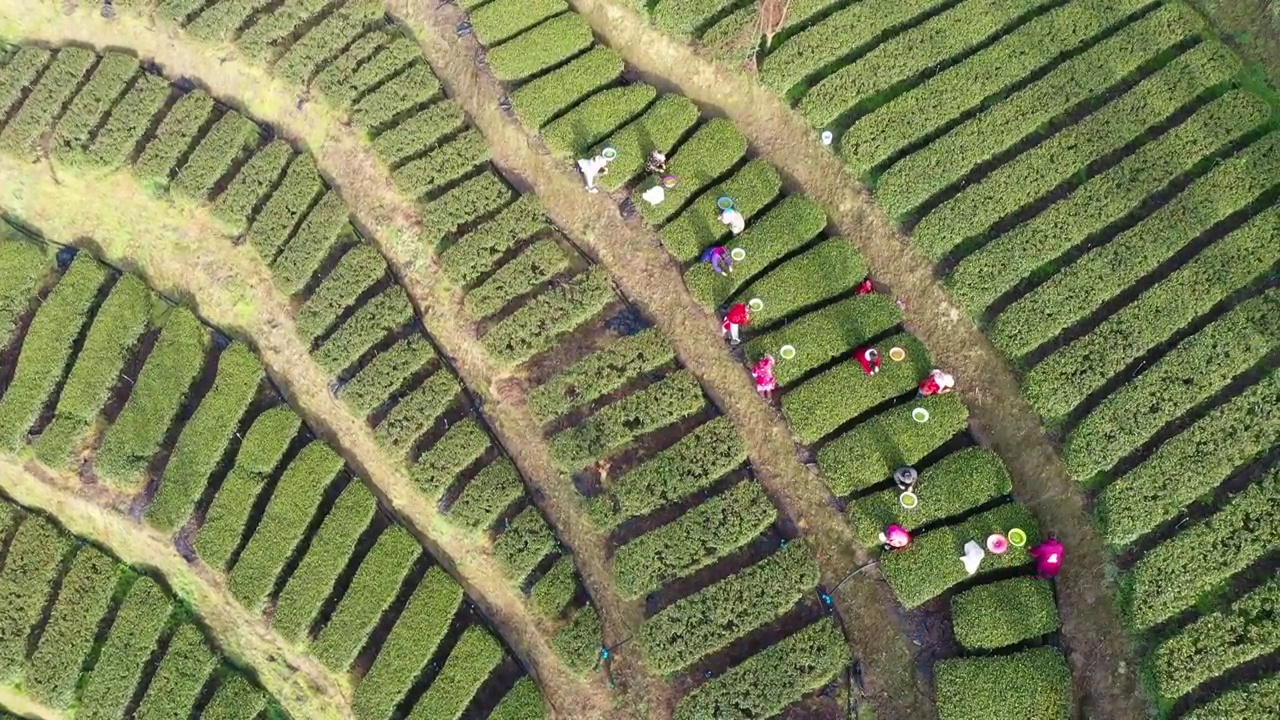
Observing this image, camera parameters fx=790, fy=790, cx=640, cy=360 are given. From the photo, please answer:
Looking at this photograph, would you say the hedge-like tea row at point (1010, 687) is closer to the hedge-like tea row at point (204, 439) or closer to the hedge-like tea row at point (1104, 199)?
the hedge-like tea row at point (1104, 199)

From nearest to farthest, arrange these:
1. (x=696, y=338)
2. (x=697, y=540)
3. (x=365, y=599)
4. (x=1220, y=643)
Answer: (x=1220, y=643) → (x=697, y=540) → (x=365, y=599) → (x=696, y=338)

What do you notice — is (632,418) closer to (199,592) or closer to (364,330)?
(364,330)

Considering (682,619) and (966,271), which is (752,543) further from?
(966,271)

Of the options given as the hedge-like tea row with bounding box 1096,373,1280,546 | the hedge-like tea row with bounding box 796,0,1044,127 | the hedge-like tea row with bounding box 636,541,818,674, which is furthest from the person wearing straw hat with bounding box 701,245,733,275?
the hedge-like tea row with bounding box 1096,373,1280,546

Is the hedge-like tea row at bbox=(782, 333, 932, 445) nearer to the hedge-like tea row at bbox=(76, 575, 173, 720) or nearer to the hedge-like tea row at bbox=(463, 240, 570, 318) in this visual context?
the hedge-like tea row at bbox=(463, 240, 570, 318)

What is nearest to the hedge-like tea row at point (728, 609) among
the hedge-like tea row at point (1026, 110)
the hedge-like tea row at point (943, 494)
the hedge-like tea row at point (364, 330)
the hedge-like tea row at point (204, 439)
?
the hedge-like tea row at point (943, 494)

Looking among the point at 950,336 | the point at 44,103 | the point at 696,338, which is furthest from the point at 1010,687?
the point at 44,103
